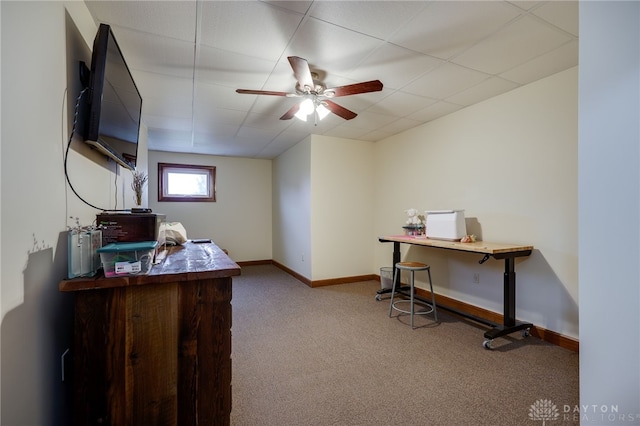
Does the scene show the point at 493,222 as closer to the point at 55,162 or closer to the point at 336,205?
the point at 336,205

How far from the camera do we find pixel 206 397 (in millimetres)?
1232

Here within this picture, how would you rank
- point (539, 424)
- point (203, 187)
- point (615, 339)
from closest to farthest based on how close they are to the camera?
point (615, 339)
point (539, 424)
point (203, 187)

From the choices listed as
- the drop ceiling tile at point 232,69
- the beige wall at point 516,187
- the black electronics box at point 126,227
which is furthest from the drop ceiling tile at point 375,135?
the black electronics box at point 126,227

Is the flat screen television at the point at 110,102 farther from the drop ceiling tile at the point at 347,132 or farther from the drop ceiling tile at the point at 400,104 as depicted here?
the drop ceiling tile at the point at 347,132

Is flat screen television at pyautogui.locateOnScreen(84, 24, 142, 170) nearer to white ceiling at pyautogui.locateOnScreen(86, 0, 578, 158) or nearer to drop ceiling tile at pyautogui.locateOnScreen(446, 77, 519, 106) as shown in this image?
white ceiling at pyautogui.locateOnScreen(86, 0, 578, 158)

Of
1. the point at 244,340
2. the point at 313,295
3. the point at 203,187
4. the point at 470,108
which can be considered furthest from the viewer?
the point at 203,187

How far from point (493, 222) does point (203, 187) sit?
542 centimetres

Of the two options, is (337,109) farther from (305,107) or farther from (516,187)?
(516,187)

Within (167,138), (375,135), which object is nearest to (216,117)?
(167,138)

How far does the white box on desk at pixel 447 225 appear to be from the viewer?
297cm

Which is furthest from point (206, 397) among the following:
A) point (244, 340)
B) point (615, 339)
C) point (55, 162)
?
point (615, 339)

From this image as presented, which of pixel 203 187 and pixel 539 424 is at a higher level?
pixel 203 187

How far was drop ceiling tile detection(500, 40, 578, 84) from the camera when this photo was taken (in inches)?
→ 83.6

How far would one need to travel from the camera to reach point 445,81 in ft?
8.55
